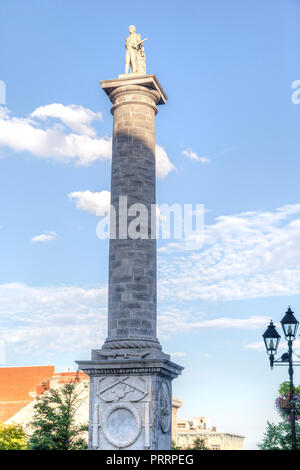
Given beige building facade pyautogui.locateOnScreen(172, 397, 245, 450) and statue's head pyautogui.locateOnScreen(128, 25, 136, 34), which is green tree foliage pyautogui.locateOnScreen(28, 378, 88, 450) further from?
beige building facade pyautogui.locateOnScreen(172, 397, 245, 450)

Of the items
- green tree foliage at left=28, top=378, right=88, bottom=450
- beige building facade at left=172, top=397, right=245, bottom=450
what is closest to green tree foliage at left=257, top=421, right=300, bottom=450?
green tree foliage at left=28, top=378, right=88, bottom=450

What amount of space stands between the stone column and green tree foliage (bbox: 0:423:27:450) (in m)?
30.3

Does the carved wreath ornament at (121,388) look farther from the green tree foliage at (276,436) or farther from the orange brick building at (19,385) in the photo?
the orange brick building at (19,385)

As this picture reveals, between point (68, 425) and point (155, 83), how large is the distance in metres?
27.5

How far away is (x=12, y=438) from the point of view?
51.2m

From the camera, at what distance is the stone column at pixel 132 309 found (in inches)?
872

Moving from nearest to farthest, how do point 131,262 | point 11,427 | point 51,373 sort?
point 131,262 < point 11,427 < point 51,373

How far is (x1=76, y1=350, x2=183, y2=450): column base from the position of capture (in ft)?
71.7
